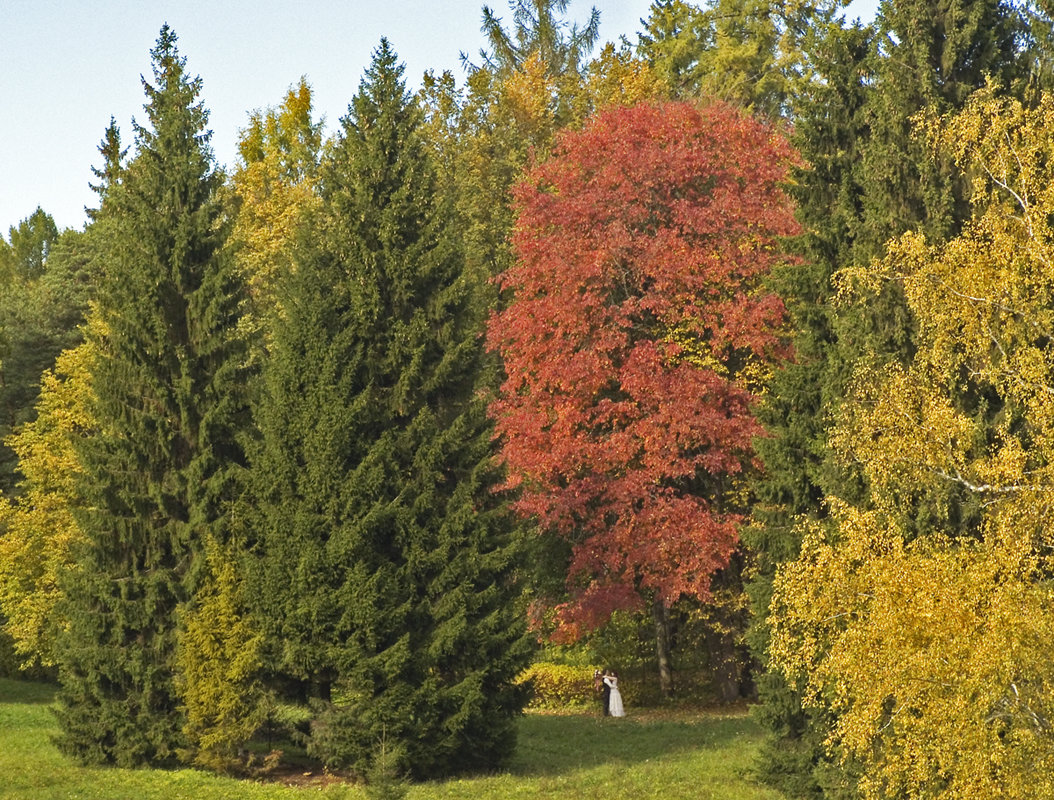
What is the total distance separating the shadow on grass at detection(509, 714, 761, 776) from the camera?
23.3 m

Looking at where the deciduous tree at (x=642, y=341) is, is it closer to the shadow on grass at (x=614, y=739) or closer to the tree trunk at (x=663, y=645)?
the tree trunk at (x=663, y=645)

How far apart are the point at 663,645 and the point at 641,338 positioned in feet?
29.0

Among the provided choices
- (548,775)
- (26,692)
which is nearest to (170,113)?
(548,775)

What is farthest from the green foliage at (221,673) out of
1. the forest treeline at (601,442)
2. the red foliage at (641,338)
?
the red foliage at (641,338)

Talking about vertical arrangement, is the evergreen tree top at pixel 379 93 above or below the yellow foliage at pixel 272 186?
Answer: below

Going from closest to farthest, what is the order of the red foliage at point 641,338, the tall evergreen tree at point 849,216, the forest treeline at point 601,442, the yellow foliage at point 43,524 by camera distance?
the forest treeline at point 601,442 < the tall evergreen tree at point 849,216 < the red foliage at point 641,338 < the yellow foliage at point 43,524

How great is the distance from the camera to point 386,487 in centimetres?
2159

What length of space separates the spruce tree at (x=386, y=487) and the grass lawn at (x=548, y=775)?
1.10m

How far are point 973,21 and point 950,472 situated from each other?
628cm

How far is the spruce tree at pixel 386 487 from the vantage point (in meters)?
20.9

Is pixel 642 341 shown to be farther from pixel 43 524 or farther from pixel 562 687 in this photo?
pixel 43 524

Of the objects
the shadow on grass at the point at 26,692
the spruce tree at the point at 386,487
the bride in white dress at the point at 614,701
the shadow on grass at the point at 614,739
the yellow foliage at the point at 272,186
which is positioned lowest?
the shadow on grass at the point at 614,739

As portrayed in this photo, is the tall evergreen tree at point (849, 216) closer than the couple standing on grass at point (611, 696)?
Yes

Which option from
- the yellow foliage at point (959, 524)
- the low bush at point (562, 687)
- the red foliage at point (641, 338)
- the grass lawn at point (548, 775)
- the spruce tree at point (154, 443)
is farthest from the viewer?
the low bush at point (562, 687)
